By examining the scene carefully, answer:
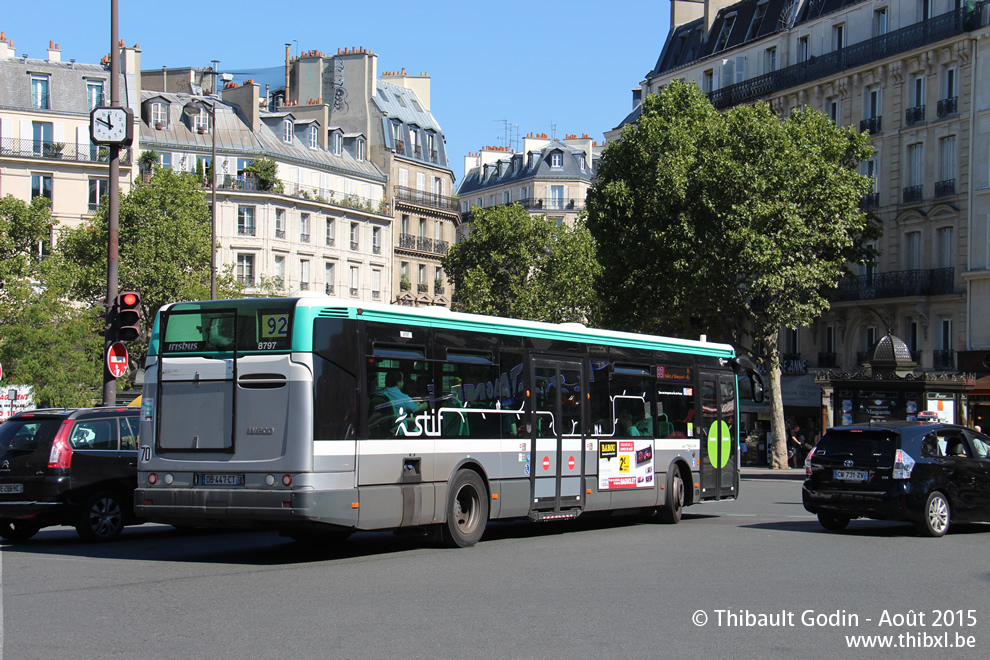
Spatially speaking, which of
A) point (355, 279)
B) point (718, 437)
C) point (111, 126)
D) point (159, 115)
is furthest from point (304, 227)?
point (718, 437)

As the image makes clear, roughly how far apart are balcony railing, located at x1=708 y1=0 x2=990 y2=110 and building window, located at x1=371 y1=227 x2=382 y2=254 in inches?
1059

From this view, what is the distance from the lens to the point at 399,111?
84.7 meters

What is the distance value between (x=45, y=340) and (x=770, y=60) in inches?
1260

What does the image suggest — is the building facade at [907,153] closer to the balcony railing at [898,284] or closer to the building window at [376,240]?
the balcony railing at [898,284]

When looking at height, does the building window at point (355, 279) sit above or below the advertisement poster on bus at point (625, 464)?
above

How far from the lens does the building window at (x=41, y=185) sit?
6184cm

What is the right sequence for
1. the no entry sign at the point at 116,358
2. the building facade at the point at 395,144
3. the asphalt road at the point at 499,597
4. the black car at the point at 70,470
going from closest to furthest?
the asphalt road at the point at 499,597
the black car at the point at 70,470
the no entry sign at the point at 116,358
the building facade at the point at 395,144

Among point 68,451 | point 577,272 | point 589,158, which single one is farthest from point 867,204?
point 589,158

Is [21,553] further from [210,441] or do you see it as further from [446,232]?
[446,232]

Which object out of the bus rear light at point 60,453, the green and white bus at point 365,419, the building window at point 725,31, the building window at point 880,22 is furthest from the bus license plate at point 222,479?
the building window at point 725,31

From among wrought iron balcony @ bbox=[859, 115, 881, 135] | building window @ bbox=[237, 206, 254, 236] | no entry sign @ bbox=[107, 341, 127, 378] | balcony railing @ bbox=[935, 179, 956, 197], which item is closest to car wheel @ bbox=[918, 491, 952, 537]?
no entry sign @ bbox=[107, 341, 127, 378]

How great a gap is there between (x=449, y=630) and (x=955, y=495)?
10303 millimetres

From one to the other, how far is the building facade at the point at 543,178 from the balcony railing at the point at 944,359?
52.4 metres

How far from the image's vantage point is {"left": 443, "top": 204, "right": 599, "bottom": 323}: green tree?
72375 mm
